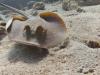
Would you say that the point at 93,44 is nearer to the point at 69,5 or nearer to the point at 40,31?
the point at 40,31

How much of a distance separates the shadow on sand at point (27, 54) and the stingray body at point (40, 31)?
278 mm

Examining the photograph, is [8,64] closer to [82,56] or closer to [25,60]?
[25,60]

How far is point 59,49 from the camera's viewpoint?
5000mm

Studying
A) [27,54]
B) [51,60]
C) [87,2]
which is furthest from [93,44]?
[87,2]

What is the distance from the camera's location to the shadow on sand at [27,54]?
4759 millimetres

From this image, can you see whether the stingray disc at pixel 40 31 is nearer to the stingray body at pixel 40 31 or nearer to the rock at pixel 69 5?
the stingray body at pixel 40 31

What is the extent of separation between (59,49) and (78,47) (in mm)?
426

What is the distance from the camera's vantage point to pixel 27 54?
16.2 feet

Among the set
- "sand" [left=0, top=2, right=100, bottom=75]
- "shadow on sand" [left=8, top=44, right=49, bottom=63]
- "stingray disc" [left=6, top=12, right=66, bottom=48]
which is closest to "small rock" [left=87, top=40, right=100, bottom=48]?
"sand" [left=0, top=2, right=100, bottom=75]

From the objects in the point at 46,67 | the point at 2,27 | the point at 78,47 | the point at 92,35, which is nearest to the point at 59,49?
the point at 78,47

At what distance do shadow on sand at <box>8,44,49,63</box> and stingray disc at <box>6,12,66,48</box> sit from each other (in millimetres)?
278

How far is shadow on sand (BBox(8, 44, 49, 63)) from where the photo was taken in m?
4.76

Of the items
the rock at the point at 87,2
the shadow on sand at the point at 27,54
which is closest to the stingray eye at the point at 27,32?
the shadow on sand at the point at 27,54

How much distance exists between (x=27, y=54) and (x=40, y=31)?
59 cm
